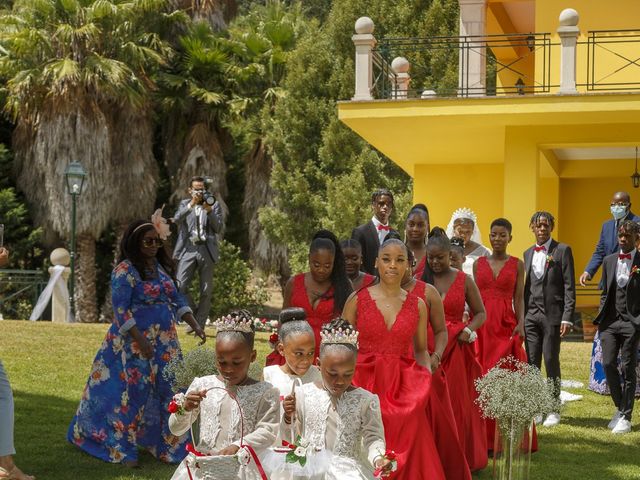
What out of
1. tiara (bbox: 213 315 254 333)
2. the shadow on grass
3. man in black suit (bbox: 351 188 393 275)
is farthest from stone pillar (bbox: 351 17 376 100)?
tiara (bbox: 213 315 254 333)

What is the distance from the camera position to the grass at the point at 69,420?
9.31 m

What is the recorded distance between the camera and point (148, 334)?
9453mm

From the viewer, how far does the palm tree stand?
2850cm

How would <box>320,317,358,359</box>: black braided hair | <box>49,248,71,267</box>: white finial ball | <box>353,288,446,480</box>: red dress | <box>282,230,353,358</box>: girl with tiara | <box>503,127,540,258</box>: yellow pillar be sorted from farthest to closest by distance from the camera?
<box>49,248,71,267</box>: white finial ball
<box>503,127,540,258</box>: yellow pillar
<box>282,230,353,358</box>: girl with tiara
<box>353,288,446,480</box>: red dress
<box>320,317,358,359</box>: black braided hair

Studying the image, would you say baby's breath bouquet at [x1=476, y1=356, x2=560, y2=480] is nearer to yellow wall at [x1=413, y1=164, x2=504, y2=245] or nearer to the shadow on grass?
the shadow on grass

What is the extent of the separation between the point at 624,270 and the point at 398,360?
468 centimetres

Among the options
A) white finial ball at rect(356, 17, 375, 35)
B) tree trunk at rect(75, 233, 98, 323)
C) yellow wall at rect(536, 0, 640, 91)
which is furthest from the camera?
tree trunk at rect(75, 233, 98, 323)

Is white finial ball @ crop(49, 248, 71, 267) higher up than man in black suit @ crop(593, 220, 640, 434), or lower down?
higher up

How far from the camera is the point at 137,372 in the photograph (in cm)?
945

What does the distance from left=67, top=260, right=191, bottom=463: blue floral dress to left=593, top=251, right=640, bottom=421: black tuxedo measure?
4.66m

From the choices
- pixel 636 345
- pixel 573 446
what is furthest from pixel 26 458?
pixel 636 345

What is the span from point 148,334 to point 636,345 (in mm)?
5126

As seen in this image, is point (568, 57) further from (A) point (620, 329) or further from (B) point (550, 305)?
(A) point (620, 329)

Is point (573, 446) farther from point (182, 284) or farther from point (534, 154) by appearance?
point (534, 154)
